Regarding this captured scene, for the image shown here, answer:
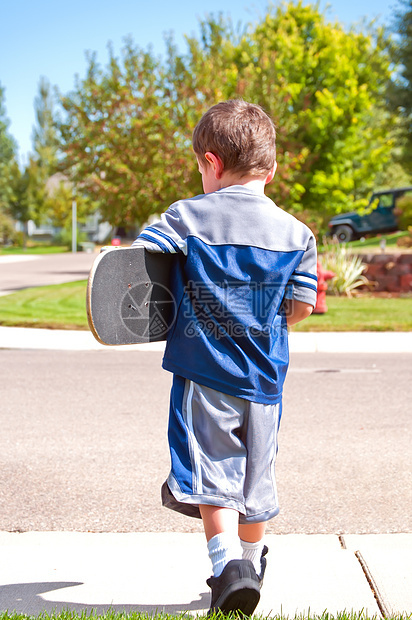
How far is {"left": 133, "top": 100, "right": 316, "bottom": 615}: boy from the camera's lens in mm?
2037

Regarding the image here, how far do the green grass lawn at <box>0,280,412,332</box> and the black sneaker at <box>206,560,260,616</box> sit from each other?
8687mm

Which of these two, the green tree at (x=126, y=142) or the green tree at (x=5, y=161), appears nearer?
the green tree at (x=126, y=142)

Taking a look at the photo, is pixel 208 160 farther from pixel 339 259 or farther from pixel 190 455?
pixel 339 259

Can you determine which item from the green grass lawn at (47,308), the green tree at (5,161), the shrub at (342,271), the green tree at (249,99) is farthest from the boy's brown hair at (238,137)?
the green tree at (5,161)

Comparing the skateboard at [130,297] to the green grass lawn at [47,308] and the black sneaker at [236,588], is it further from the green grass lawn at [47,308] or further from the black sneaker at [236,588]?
the green grass lawn at [47,308]

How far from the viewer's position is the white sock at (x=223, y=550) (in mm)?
1981

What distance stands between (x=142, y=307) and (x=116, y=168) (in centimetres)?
1661

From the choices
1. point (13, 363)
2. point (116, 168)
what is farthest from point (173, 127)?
point (13, 363)

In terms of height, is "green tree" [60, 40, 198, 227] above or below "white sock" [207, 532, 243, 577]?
above

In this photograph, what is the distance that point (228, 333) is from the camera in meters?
2.06

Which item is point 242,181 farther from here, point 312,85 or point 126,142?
point 312,85

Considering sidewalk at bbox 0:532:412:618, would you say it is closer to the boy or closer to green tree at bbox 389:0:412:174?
the boy

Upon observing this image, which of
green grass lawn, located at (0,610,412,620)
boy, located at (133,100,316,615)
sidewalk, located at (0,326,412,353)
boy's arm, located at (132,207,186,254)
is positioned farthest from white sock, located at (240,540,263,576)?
sidewalk, located at (0,326,412,353)

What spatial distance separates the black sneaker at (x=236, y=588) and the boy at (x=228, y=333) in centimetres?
1
